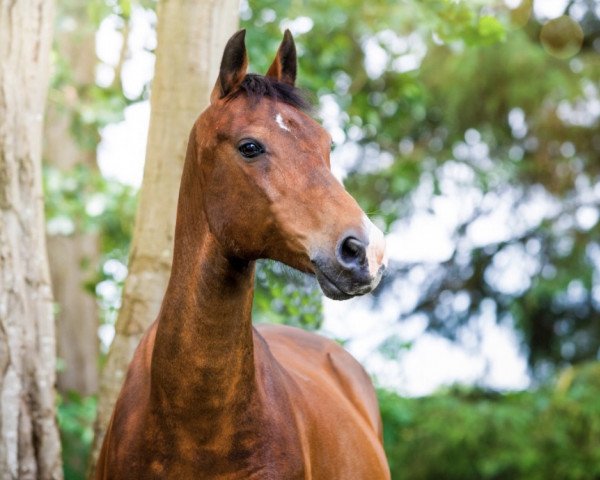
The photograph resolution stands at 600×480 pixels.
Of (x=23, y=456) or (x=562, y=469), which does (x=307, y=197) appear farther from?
(x=562, y=469)

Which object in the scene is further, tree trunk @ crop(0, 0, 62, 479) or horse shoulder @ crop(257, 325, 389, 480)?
tree trunk @ crop(0, 0, 62, 479)

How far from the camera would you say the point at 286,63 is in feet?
11.6

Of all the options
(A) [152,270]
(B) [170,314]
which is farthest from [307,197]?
(A) [152,270]

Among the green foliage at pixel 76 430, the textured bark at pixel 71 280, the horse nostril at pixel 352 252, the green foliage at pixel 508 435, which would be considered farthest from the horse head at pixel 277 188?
the textured bark at pixel 71 280

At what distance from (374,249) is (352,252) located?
6cm

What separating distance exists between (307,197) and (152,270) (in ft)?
7.45

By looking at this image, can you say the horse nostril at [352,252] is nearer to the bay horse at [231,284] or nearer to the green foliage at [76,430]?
the bay horse at [231,284]

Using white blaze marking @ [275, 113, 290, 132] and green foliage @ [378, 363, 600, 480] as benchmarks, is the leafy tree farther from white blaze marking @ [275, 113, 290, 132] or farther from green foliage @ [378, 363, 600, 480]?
white blaze marking @ [275, 113, 290, 132]

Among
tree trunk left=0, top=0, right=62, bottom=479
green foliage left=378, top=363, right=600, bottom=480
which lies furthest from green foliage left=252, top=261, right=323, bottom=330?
green foliage left=378, top=363, right=600, bottom=480

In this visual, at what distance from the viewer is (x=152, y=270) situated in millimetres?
5008

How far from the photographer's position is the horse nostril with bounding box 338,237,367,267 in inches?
107

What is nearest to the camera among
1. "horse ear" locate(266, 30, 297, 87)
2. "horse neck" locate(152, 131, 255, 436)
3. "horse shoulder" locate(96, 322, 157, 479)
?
"horse neck" locate(152, 131, 255, 436)

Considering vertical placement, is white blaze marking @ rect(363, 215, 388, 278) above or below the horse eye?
below

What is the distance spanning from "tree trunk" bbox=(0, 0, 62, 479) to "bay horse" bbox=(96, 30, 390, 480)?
134 cm
